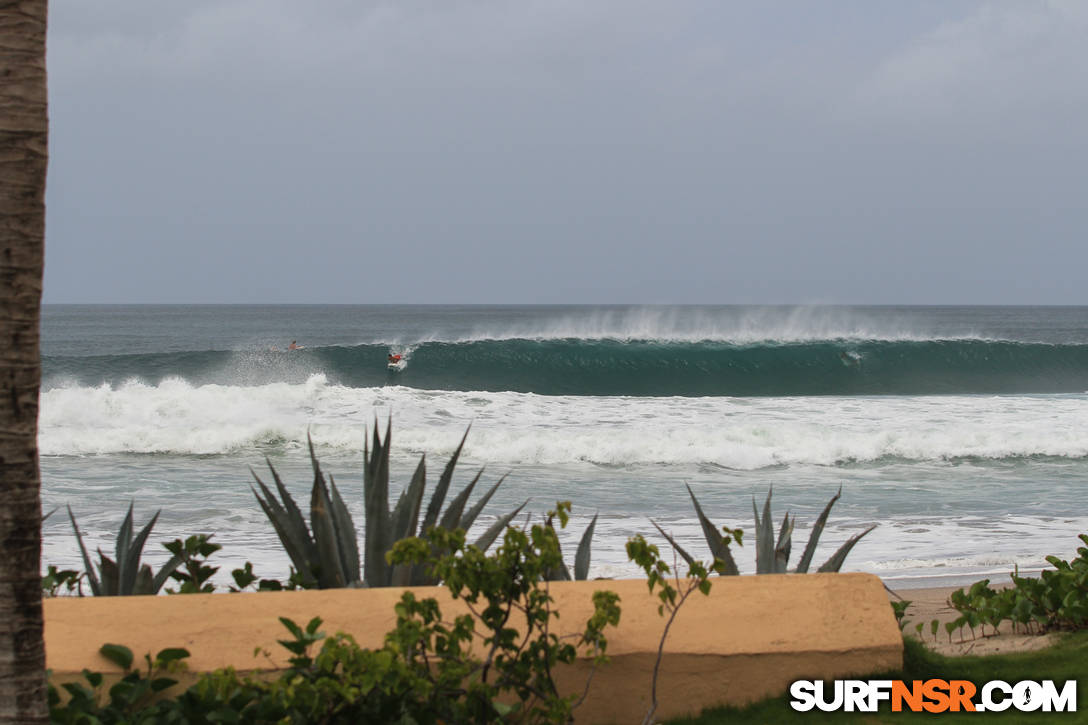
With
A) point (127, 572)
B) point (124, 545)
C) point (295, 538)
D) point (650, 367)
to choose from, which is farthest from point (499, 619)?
point (650, 367)

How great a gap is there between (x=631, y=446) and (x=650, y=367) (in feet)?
45.6

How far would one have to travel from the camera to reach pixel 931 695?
10.7ft

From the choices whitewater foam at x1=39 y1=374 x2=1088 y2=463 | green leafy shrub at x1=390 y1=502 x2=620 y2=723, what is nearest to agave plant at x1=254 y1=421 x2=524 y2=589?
green leafy shrub at x1=390 y1=502 x2=620 y2=723

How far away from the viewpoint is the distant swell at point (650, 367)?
2620cm

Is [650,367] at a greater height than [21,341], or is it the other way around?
[21,341]

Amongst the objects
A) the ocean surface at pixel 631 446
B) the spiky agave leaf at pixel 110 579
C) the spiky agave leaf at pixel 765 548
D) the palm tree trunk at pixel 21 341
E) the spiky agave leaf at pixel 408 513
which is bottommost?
the ocean surface at pixel 631 446

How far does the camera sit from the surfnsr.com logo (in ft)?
10.4

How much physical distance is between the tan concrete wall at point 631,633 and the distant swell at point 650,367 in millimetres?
21888

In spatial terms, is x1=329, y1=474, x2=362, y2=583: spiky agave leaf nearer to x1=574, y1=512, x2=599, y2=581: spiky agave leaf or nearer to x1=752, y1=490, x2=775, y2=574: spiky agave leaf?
x1=574, y1=512, x2=599, y2=581: spiky agave leaf

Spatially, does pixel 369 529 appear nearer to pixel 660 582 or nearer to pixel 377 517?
pixel 377 517

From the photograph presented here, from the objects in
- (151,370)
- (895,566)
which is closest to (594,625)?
(895,566)

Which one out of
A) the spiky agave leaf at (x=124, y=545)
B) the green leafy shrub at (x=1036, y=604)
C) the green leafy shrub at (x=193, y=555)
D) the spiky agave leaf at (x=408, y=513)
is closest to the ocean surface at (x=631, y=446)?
the spiky agave leaf at (x=408, y=513)

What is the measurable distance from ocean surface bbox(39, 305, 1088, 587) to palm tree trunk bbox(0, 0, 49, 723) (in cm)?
224

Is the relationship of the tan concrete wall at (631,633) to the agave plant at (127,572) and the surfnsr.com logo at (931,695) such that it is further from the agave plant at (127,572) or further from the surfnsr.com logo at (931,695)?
the agave plant at (127,572)
